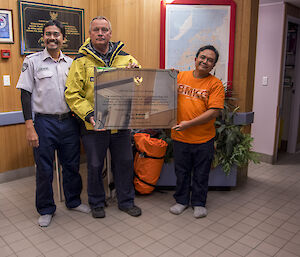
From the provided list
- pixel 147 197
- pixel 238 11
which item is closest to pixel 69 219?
pixel 147 197

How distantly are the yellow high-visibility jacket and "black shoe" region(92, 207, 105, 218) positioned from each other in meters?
0.75

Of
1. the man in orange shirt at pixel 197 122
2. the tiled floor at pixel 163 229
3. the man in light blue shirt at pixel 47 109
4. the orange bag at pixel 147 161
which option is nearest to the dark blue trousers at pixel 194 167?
the man in orange shirt at pixel 197 122

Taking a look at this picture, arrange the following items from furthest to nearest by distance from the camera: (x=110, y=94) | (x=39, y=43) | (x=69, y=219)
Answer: (x=39, y=43) < (x=69, y=219) < (x=110, y=94)

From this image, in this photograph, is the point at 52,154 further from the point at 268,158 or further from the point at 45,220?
the point at 268,158

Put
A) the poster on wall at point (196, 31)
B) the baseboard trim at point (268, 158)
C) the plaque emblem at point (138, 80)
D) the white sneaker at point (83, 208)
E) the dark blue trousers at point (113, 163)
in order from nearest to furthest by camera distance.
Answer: the plaque emblem at point (138, 80) → the dark blue trousers at point (113, 163) → the white sneaker at point (83, 208) → the poster on wall at point (196, 31) → the baseboard trim at point (268, 158)

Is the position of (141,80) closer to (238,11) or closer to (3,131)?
(238,11)

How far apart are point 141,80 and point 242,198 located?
1628 millimetres

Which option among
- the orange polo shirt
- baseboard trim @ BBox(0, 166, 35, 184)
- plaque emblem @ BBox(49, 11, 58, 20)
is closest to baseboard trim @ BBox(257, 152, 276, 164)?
the orange polo shirt

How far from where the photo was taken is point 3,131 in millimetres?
3463

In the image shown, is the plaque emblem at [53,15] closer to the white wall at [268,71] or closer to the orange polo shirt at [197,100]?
the orange polo shirt at [197,100]

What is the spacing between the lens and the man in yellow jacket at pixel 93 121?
244 centimetres

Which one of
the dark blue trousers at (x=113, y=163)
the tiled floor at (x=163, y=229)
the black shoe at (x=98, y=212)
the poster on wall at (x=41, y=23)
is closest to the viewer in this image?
the tiled floor at (x=163, y=229)

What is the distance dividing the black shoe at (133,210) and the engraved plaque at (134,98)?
0.82 meters

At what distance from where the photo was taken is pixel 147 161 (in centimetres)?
301
